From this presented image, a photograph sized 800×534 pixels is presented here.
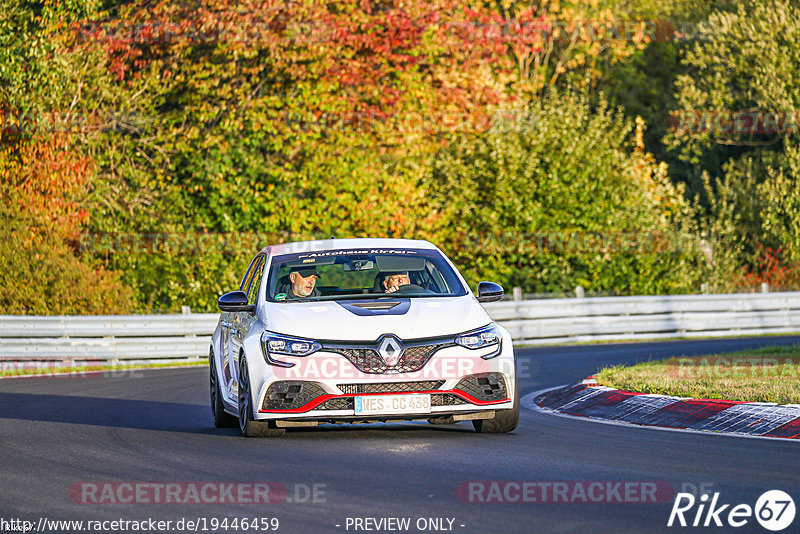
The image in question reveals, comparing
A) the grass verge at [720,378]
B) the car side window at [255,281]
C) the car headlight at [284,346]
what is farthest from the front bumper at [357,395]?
the grass verge at [720,378]

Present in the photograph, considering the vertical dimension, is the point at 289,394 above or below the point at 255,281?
below

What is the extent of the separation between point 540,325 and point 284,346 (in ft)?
59.7

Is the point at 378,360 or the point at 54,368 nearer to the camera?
the point at 378,360

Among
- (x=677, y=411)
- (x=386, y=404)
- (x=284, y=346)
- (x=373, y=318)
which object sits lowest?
(x=677, y=411)

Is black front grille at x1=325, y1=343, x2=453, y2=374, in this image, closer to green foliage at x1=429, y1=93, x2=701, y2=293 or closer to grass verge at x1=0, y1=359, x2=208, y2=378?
grass verge at x1=0, y1=359, x2=208, y2=378

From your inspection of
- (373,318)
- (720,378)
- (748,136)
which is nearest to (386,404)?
(373,318)

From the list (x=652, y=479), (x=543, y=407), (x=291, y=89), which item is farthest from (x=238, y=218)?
(x=652, y=479)

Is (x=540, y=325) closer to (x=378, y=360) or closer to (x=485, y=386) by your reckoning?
(x=485, y=386)

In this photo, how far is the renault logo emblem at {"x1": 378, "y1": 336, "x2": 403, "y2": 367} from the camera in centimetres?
1077

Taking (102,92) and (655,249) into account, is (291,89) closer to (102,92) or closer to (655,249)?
(102,92)

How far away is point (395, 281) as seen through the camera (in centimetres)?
1230

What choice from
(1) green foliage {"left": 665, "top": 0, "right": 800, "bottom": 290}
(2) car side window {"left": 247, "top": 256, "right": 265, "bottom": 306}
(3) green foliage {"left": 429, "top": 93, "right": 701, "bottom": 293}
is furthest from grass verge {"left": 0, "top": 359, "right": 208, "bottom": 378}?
(1) green foliage {"left": 665, "top": 0, "right": 800, "bottom": 290}

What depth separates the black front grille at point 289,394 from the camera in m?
10.8

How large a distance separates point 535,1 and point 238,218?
19.8m
